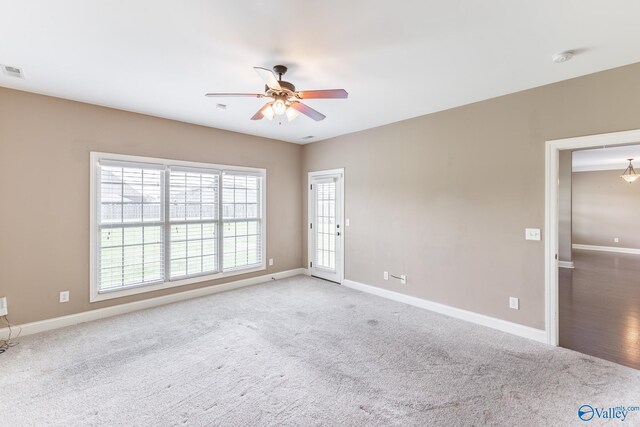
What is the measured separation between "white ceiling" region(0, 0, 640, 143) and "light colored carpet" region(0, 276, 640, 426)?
2.79 meters

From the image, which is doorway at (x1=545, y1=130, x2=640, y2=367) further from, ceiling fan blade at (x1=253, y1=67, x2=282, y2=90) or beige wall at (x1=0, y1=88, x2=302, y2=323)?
beige wall at (x1=0, y1=88, x2=302, y2=323)

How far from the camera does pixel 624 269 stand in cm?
647

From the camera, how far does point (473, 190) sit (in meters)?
3.65

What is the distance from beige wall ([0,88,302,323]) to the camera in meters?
3.21

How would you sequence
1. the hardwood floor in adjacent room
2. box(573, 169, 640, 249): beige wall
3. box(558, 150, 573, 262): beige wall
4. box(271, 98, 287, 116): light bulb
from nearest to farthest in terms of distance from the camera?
1. box(271, 98, 287, 116): light bulb
2. the hardwood floor in adjacent room
3. box(558, 150, 573, 262): beige wall
4. box(573, 169, 640, 249): beige wall

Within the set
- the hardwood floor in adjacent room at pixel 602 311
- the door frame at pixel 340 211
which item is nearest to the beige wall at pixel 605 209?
the hardwood floor in adjacent room at pixel 602 311

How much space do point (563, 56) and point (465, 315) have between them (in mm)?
2971

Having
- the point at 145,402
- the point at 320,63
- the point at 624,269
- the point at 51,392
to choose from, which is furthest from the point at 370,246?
the point at 624,269

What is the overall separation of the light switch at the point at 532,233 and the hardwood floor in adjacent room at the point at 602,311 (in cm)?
116

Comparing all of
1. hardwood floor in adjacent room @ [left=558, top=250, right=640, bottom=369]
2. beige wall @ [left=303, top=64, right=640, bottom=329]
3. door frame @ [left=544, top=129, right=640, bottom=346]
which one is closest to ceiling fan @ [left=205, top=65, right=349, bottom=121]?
beige wall @ [left=303, top=64, right=640, bottom=329]

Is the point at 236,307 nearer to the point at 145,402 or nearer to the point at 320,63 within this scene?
the point at 145,402

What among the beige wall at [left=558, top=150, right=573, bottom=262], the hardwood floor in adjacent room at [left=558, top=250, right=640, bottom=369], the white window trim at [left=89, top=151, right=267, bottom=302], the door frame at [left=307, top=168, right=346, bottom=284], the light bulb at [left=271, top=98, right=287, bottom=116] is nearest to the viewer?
the light bulb at [left=271, top=98, right=287, bottom=116]

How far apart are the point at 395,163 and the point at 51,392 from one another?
15.1 feet

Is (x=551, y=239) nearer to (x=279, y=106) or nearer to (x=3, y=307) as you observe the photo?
(x=279, y=106)
